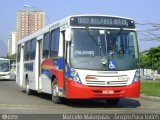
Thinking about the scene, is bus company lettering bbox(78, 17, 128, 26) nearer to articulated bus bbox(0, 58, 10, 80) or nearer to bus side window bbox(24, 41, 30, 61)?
bus side window bbox(24, 41, 30, 61)

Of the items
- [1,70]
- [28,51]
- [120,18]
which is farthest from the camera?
[1,70]

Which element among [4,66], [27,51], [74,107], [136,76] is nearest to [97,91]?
[74,107]

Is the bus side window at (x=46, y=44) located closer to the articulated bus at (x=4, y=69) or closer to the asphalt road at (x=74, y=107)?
the asphalt road at (x=74, y=107)

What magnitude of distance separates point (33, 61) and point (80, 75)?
6390 mm

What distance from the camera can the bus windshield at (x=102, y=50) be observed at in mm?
14617

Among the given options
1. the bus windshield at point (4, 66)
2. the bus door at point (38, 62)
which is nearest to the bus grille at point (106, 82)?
the bus door at point (38, 62)

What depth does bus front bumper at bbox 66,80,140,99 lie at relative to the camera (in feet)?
47.5

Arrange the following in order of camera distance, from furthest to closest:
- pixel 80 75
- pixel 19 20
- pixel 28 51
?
pixel 19 20 → pixel 28 51 → pixel 80 75

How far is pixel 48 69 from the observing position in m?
17.4

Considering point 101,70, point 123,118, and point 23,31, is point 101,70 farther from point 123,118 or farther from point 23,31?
point 23,31

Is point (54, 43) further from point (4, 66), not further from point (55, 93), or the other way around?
point (4, 66)

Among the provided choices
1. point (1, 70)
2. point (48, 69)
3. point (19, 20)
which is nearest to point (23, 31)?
point (19, 20)

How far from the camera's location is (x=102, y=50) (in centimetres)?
1477

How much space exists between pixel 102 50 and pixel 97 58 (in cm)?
34
